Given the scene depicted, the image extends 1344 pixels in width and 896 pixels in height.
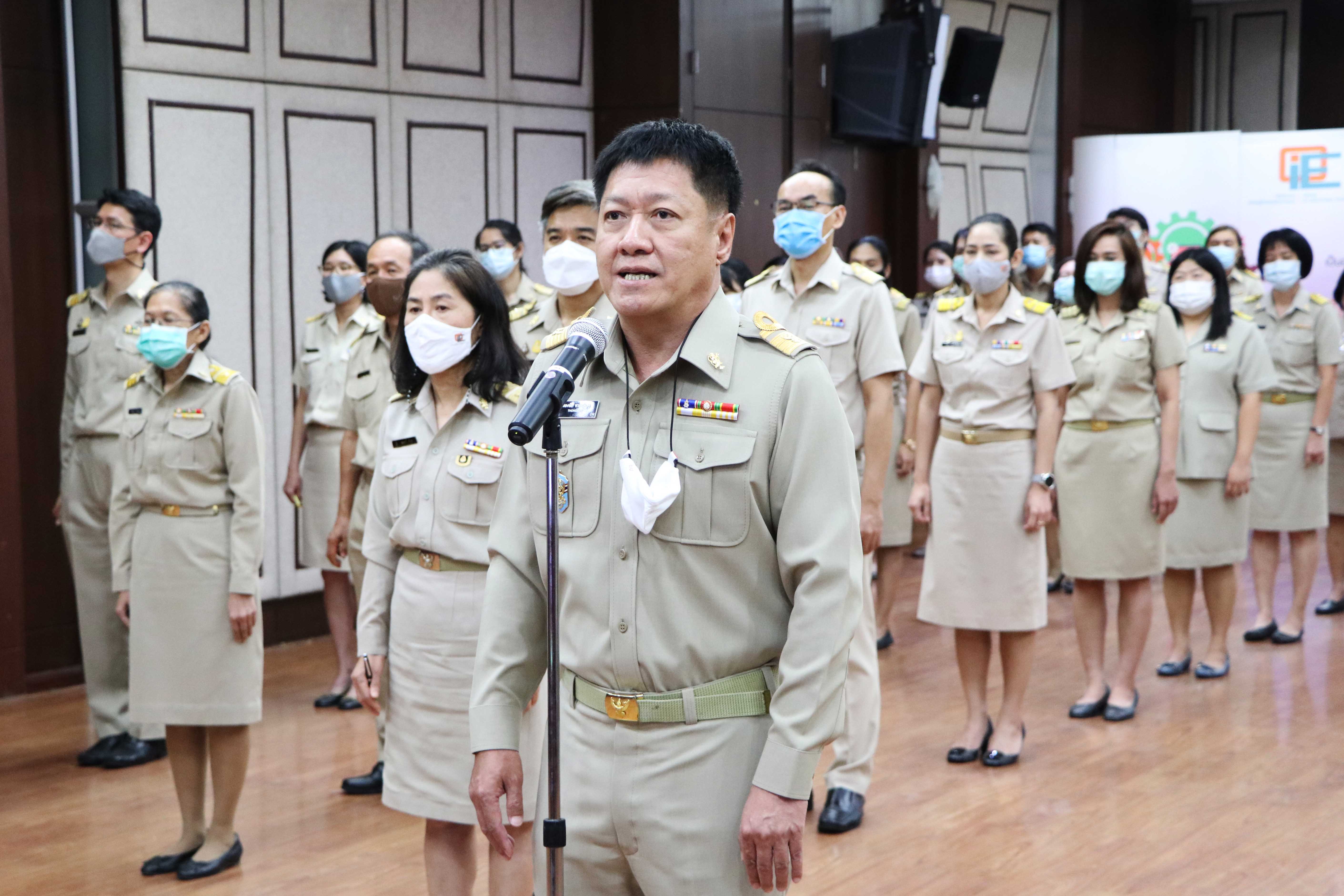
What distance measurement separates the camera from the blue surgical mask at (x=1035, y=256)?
309 inches

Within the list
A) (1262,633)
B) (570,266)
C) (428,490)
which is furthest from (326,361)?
(1262,633)

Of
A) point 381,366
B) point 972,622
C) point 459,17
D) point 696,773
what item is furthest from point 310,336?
point 696,773

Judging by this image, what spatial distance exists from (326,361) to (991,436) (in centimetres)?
262

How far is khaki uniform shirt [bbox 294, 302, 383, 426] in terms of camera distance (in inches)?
213

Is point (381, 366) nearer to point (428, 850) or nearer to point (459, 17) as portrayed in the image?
point (428, 850)

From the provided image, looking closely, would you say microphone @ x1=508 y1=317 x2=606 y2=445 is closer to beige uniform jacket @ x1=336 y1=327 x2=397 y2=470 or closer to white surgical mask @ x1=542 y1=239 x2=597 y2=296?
white surgical mask @ x1=542 y1=239 x2=597 y2=296

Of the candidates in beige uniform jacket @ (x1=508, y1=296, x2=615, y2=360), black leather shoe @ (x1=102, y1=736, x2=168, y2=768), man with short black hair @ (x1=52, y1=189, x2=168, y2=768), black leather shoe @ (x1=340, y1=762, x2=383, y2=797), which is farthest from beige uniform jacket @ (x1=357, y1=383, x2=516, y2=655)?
man with short black hair @ (x1=52, y1=189, x2=168, y2=768)

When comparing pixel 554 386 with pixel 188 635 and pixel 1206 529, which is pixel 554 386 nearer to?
pixel 188 635

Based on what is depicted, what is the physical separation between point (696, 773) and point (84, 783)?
3.30 m

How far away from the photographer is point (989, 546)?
15.0ft

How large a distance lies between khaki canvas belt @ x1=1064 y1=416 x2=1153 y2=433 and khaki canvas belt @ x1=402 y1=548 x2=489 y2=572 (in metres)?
2.97

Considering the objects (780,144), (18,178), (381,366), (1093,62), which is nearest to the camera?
(381,366)

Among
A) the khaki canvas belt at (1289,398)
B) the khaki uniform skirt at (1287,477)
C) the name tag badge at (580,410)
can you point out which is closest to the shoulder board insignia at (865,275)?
the name tag badge at (580,410)

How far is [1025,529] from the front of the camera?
4.52m
